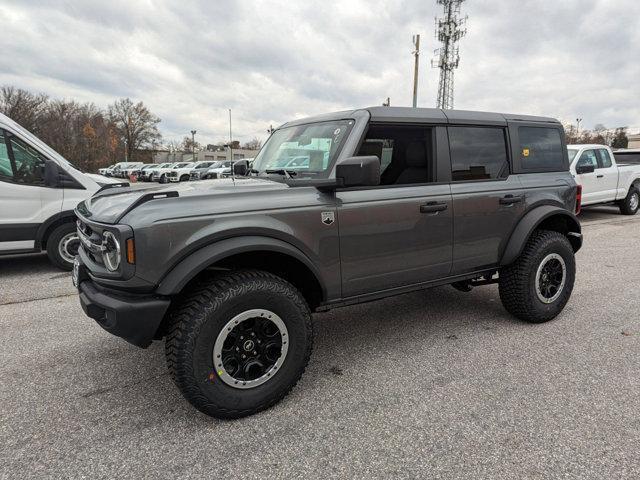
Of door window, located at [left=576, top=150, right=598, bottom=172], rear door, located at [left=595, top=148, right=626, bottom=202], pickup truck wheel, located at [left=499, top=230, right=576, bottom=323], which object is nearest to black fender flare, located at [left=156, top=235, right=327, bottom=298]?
pickup truck wheel, located at [left=499, top=230, right=576, bottom=323]

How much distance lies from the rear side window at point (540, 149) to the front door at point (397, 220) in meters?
1.10

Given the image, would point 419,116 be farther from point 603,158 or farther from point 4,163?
point 603,158

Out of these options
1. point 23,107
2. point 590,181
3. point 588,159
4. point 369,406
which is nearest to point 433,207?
point 369,406

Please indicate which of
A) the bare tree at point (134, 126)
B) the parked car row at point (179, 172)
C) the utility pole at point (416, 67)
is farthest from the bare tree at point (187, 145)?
the utility pole at point (416, 67)

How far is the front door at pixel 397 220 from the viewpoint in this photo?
2879 millimetres

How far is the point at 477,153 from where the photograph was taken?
3.57 meters

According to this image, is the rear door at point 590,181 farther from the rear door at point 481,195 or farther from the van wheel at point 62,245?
the van wheel at point 62,245

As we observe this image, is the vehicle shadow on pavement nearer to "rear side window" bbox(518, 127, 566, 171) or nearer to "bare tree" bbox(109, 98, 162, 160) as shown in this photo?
"rear side window" bbox(518, 127, 566, 171)

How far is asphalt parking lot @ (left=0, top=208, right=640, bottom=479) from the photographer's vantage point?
2.15 meters

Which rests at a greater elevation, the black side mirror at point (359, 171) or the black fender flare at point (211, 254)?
the black side mirror at point (359, 171)

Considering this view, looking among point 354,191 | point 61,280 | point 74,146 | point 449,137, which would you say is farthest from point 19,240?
point 74,146

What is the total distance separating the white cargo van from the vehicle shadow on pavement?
302cm

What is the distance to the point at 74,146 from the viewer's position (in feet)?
141

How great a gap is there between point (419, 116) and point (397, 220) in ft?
2.92
